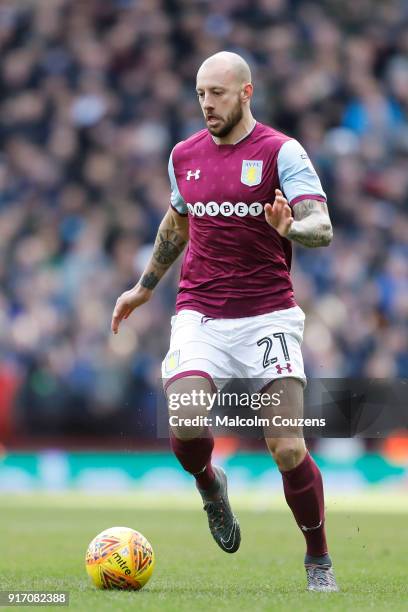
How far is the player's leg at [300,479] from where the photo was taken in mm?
6719

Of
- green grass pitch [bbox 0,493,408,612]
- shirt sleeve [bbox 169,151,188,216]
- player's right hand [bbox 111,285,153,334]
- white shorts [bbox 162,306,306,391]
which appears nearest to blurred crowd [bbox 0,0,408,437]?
green grass pitch [bbox 0,493,408,612]

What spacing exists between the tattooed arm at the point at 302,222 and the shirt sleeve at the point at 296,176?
0.23ft

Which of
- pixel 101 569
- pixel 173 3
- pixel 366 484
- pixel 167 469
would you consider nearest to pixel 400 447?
pixel 366 484

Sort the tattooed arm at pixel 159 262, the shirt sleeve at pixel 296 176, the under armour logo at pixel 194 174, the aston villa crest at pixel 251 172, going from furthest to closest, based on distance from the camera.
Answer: the tattooed arm at pixel 159 262, the under armour logo at pixel 194 174, the aston villa crest at pixel 251 172, the shirt sleeve at pixel 296 176

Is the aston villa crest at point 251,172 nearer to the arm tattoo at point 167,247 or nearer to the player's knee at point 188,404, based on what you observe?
the arm tattoo at point 167,247

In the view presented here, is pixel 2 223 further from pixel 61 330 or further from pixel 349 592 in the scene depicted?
pixel 349 592

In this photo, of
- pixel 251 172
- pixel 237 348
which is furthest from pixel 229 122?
pixel 237 348

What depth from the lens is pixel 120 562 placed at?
6.79 m

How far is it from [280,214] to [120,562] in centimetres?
188

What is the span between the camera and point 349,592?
22.2 feet

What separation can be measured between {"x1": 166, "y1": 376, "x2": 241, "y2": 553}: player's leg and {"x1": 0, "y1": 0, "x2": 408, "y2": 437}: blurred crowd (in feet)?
25.2

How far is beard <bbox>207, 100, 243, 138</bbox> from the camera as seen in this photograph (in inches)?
275

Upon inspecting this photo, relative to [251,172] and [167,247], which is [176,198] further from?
[251,172]

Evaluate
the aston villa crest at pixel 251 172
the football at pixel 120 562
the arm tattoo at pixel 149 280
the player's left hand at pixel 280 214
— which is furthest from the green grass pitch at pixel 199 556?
the aston villa crest at pixel 251 172
